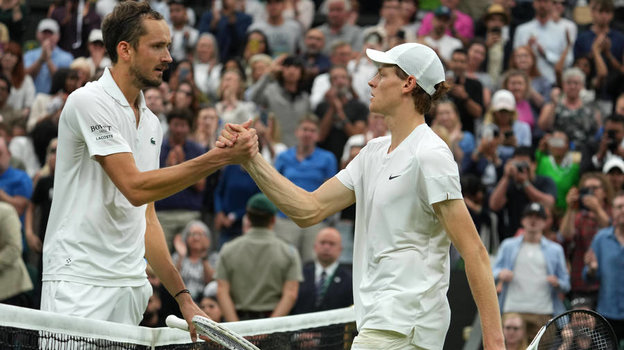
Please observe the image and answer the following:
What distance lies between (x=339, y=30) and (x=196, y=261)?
5569 mm

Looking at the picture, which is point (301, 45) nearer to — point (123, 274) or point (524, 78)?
point (524, 78)

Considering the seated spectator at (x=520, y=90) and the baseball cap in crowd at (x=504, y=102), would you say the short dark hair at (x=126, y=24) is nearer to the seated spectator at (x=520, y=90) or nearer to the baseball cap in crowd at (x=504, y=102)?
the baseball cap in crowd at (x=504, y=102)

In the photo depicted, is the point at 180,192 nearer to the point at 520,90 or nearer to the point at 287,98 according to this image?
the point at 287,98

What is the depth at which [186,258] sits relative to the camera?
11.5m

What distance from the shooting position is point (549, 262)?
420 inches

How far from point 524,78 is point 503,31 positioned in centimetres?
191

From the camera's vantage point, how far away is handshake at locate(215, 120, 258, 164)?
17.6 feet

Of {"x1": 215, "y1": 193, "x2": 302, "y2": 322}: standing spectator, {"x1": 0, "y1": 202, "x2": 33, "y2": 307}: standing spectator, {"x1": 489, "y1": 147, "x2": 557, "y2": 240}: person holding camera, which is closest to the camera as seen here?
{"x1": 215, "y1": 193, "x2": 302, "y2": 322}: standing spectator

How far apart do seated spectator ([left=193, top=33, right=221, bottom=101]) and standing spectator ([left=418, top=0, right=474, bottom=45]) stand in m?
2.95

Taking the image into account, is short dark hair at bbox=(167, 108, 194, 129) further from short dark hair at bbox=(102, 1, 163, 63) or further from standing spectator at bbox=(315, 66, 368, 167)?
short dark hair at bbox=(102, 1, 163, 63)

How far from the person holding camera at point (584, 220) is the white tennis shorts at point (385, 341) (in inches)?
260

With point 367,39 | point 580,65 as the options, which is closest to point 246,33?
point 367,39

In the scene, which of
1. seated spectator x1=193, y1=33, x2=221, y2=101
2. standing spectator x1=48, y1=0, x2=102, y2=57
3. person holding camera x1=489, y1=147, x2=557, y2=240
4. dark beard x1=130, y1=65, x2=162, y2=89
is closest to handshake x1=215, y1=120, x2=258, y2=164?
dark beard x1=130, y1=65, x2=162, y2=89

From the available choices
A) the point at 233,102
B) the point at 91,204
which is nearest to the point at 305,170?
the point at 233,102
